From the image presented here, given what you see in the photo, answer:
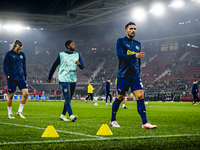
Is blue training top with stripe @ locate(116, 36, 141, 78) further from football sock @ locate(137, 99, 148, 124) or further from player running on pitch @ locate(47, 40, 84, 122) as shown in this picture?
player running on pitch @ locate(47, 40, 84, 122)

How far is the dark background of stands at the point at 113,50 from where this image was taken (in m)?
47.1

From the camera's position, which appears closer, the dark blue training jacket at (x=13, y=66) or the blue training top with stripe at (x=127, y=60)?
the blue training top with stripe at (x=127, y=60)

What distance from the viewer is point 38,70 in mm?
55656

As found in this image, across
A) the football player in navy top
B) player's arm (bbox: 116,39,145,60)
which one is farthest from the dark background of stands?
player's arm (bbox: 116,39,145,60)

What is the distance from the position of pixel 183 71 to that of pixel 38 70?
29.7m

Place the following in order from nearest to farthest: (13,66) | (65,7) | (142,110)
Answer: (142,110) < (13,66) < (65,7)

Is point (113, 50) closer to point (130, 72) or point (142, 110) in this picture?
point (130, 72)

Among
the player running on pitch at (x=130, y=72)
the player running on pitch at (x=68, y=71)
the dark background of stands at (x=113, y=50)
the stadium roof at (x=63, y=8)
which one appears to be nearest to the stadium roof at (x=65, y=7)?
the stadium roof at (x=63, y=8)

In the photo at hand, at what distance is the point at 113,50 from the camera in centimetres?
6172

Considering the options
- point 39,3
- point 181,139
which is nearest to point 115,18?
point 39,3

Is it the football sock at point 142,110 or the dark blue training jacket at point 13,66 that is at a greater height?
the dark blue training jacket at point 13,66

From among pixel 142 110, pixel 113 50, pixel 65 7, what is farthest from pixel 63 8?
pixel 142 110

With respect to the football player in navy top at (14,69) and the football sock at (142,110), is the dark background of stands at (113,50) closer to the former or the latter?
the football player in navy top at (14,69)

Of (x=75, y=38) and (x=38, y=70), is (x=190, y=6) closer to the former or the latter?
(x=75, y=38)
